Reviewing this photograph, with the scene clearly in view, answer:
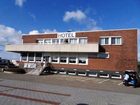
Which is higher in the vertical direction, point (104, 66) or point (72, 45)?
point (72, 45)

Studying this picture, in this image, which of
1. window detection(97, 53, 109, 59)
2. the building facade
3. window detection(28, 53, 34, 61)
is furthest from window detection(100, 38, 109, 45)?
window detection(28, 53, 34, 61)

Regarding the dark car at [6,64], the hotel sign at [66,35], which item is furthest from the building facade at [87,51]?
the dark car at [6,64]

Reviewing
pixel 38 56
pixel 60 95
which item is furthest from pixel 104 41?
pixel 60 95

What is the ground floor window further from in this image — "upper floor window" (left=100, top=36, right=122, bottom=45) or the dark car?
"upper floor window" (left=100, top=36, right=122, bottom=45)

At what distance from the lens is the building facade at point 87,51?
1324 inches

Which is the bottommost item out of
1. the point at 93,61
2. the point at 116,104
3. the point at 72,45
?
the point at 116,104

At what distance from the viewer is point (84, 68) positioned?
3634 centimetres

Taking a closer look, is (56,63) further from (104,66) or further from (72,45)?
(104,66)

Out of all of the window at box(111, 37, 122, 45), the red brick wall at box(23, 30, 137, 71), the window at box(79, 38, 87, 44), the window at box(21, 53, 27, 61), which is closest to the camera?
the red brick wall at box(23, 30, 137, 71)

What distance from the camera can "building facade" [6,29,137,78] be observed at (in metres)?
33.6

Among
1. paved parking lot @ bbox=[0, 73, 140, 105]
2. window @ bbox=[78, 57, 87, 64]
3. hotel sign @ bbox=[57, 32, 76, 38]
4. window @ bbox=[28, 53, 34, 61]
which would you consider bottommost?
paved parking lot @ bbox=[0, 73, 140, 105]

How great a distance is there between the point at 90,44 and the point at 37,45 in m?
10.1

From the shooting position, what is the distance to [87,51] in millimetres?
34625

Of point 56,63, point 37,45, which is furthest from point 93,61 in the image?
point 37,45
